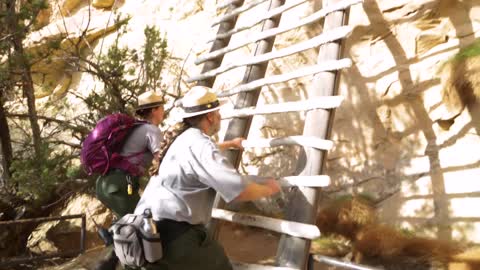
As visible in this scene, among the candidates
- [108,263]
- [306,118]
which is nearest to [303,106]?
[306,118]

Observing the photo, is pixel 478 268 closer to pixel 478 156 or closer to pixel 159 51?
pixel 478 156

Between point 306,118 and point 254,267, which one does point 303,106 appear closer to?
point 306,118

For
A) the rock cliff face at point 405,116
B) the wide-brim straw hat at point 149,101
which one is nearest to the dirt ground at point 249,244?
the rock cliff face at point 405,116

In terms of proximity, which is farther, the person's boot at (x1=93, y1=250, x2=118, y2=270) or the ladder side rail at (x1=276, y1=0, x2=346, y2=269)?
the person's boot at (x1=93, y1=250, x2=118, y2=270)

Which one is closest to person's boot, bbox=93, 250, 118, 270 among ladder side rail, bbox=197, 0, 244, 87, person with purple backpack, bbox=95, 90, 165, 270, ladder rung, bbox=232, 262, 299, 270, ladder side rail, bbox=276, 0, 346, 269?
person with purple backpack, bbox=95, 90, 165, 270

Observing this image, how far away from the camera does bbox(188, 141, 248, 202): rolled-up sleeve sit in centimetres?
213

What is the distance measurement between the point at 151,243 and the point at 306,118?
4.21ft

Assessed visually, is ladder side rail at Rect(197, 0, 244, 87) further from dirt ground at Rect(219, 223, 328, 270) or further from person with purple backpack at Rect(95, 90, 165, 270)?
dirt ground at Rect(219, 223, 328, 270)

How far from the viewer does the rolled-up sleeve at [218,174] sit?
2129 millimetres

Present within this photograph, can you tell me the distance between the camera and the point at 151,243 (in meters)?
2.13

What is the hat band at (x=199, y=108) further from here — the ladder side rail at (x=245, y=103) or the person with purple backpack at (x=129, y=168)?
the ladder side rail at (x=245, y=103)

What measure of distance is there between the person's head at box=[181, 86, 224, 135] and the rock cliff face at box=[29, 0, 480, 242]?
248 centimetres

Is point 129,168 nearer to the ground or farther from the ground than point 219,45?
nearer to the ground

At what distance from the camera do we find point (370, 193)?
186 inches
